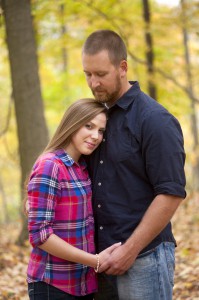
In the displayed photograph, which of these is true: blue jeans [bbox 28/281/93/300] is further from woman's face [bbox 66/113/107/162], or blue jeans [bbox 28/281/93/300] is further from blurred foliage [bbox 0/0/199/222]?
blurred foliage [bbox 0/0/199/222]

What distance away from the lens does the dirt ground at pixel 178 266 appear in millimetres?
4793

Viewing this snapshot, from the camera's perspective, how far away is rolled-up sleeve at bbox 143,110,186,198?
2.66m

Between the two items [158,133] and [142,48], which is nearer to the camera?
[158,133]

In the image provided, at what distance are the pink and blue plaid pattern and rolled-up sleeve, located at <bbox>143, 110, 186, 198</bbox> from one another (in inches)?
20.3

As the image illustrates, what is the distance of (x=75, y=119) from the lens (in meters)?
2.98

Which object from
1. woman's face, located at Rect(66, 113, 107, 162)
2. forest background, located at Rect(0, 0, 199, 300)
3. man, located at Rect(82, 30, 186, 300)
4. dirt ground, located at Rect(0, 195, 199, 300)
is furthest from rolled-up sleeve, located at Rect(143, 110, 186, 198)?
forest background, located at Rect(0, 0, 199, 300)

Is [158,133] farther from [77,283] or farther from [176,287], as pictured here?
[176,287]

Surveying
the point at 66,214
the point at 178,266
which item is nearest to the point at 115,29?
the point at 178,266

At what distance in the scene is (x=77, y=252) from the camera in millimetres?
2740

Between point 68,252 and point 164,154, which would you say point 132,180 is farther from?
point 68,252

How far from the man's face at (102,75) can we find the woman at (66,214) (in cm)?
11

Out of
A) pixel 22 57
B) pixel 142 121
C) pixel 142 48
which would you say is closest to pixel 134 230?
pixel 142 121

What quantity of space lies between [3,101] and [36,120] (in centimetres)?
1353

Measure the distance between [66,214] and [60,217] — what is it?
0.04 metres
